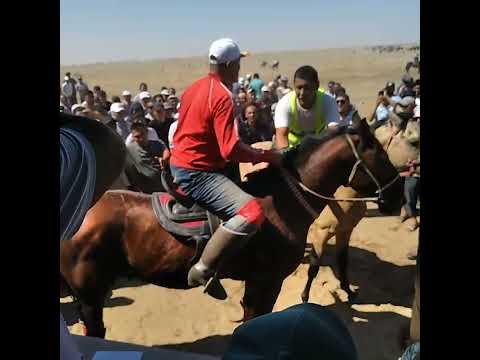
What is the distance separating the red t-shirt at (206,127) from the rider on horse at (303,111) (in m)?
1.27

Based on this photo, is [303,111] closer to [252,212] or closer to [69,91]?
[252,212]

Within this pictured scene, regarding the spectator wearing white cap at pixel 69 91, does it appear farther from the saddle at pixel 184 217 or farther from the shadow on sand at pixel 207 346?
the saddle at pixel 184 217

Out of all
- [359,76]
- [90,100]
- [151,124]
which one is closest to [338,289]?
[151,124]

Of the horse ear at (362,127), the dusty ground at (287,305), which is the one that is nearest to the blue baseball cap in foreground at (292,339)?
the horse ear at (362,127)

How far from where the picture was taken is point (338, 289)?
18.4ft

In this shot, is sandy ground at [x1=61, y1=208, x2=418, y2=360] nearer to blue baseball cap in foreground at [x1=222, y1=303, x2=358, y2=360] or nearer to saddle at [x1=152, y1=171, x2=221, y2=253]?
saddle at [x1=152, y1=171, x2=221, y2=253]

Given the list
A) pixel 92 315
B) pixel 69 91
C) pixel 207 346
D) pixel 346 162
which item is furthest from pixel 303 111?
pixel 69 91

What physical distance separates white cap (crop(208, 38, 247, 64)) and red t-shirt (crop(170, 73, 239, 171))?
118mm

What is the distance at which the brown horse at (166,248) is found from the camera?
12.9 feet

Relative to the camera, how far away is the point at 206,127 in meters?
3.69

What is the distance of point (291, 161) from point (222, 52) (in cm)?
104

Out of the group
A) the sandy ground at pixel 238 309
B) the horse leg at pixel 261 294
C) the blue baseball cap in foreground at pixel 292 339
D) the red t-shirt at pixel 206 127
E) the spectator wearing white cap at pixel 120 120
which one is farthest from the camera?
the spectator wearing white cap at pixel 120 120
